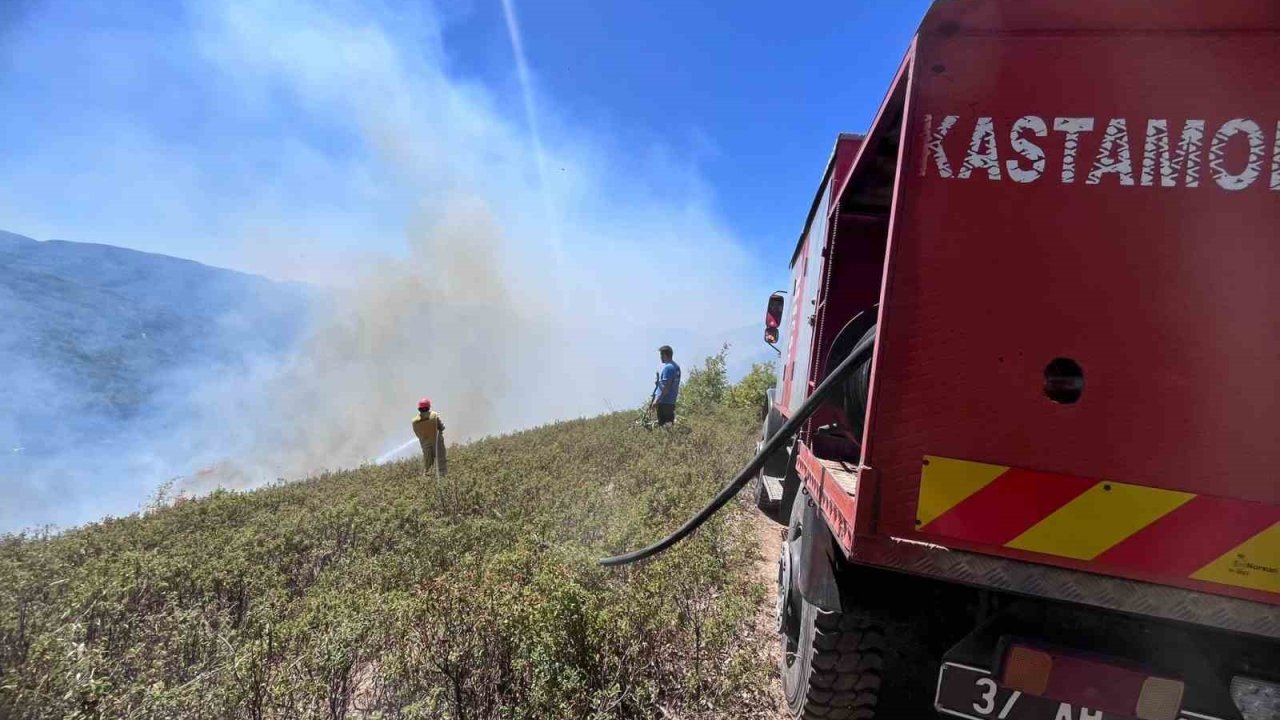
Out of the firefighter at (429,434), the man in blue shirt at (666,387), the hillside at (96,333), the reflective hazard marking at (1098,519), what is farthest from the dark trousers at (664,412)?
the hillside at (96,333)

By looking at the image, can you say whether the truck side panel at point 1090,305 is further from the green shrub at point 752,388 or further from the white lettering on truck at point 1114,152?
the green shrub at point 752,388

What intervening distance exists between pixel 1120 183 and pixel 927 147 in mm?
508

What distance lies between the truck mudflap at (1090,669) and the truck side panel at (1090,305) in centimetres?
37

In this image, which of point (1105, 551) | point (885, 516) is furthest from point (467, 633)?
point (1105, 551)

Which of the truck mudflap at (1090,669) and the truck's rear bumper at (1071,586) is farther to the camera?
the truck mudflap at (1090,669)

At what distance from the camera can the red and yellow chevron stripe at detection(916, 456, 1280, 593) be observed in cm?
141

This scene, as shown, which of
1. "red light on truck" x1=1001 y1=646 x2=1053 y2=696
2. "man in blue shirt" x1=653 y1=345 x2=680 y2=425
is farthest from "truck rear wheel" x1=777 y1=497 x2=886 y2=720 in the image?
"man in blue shirt" x1=653 y1=345 x2=680 y2=425

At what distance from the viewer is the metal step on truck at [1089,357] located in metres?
1.42

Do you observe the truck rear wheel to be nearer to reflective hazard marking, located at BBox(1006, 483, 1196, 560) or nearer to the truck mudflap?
the truck mudflap

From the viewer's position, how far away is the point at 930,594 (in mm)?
2172

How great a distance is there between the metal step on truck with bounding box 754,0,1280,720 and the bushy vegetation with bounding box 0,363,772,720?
4.92 feet

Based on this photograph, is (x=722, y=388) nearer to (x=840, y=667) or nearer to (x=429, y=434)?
(x=429, y=434)

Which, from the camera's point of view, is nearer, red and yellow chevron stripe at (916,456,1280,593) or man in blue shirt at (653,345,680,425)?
red and yellow chevron stripe at (916,456,1280,593)

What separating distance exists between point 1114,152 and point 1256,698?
62.8 inches
